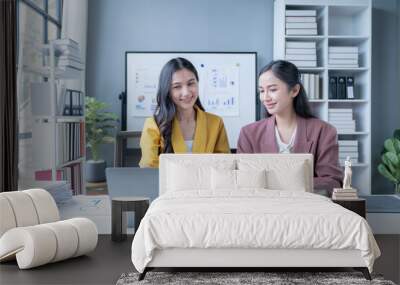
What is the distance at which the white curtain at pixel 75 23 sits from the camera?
6.96 meters

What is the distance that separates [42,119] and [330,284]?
12.2 ft

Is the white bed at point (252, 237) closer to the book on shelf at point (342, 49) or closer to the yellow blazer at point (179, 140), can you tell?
the yellow blazer at point (179, 140)

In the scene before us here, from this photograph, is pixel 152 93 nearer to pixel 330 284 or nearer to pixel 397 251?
pixel 397 251

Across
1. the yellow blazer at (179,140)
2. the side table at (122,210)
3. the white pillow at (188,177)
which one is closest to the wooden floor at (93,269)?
the side table at (122,210)

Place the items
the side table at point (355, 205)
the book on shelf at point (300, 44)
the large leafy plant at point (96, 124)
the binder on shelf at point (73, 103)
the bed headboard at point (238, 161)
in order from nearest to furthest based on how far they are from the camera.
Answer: the side table at point (355, 205), the bed headboard at point (238, 161), the binder on shelf at point (73, 103), the book on shelf at point (300, 44), the large leafy plant at point (96, 124)

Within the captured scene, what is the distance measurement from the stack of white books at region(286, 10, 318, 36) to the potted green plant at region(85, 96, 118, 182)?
7.27 ft

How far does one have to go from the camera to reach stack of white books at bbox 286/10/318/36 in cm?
688

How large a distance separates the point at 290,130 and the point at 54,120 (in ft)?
7.18

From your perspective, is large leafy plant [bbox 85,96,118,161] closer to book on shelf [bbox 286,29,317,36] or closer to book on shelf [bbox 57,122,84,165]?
book on shelf [bbox 57,122,84,165]

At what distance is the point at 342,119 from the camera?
697 cm

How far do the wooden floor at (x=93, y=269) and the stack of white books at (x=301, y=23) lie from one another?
131 inches

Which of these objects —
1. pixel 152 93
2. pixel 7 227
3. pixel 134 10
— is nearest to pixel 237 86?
pixel 152 93

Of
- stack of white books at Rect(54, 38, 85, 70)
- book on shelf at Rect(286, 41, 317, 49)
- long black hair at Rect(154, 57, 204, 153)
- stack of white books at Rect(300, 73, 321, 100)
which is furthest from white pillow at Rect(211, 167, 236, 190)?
book on shelf at Rect(286, 41, 317, 49)

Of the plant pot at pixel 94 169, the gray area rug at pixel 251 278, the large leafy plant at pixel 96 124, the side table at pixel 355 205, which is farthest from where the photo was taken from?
the plant pot at pixel 94 169
